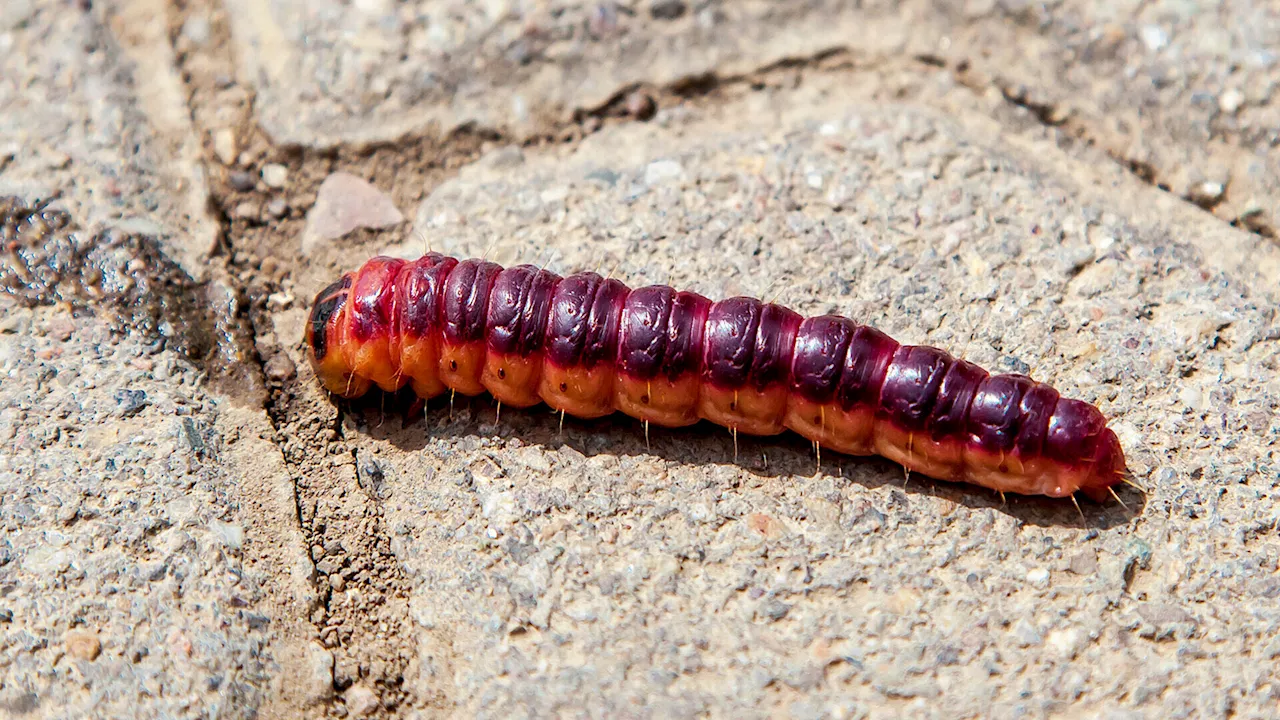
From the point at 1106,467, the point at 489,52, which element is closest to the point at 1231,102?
the point at 1106,467

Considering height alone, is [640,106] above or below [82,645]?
above

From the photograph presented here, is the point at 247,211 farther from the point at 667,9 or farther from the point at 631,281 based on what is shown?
the point at 667,9

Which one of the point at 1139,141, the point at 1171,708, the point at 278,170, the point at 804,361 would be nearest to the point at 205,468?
the point at 278,170

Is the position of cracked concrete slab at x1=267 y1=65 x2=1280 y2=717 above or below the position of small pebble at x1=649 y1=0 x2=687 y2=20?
below

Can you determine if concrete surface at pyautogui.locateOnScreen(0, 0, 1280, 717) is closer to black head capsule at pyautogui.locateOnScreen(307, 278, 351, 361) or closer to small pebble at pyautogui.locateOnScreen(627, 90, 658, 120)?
small pebble at pyautogui.locateOnScreen(627, 90, 658, 120)

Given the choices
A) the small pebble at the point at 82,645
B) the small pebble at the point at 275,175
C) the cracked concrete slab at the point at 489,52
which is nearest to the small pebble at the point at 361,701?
the small pebble at the point at 82,645

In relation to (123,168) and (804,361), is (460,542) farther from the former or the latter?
(123,168)

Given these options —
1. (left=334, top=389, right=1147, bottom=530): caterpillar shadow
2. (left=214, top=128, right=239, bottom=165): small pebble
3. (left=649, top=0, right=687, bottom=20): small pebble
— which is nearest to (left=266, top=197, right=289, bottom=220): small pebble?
(left=214, top=128, right=239, bottom=165): small pebble
